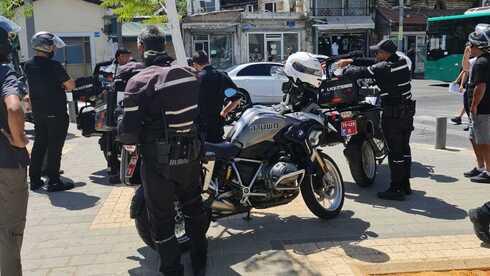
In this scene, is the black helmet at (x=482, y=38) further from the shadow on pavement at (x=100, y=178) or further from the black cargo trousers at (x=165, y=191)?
the shadow on pavement at (x=100, y=178)

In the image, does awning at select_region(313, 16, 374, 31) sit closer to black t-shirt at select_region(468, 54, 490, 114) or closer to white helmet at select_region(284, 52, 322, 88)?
black t-shirt at select_region(468, 54, 490, 114)

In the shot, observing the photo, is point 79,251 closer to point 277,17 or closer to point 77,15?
point 77,15

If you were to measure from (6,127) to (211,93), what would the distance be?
3.12 meters

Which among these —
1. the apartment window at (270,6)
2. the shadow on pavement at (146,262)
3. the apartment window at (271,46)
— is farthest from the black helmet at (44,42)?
the apartment window at (270,6)

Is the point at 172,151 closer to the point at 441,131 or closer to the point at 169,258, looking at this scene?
the point at 169,258

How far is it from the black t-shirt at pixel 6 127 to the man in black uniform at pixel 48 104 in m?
3.56

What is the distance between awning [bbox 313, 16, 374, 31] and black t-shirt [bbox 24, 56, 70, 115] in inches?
1153

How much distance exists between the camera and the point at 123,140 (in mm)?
3814

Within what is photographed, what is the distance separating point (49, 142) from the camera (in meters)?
7.22

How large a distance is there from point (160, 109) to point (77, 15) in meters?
29.4

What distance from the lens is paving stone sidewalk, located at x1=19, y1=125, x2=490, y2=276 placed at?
4344mm

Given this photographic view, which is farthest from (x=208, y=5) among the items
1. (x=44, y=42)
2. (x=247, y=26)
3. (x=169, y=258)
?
(x=169, y=258)

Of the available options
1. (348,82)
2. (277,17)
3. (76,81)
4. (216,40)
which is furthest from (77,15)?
(348,82)

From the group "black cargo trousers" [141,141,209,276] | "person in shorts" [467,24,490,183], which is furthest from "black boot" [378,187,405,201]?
"black cargo trousers" [141,141,209,276]
